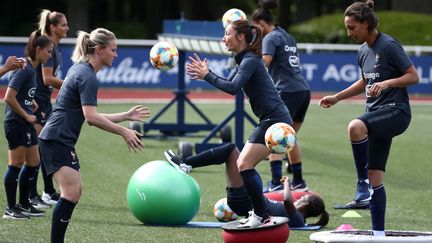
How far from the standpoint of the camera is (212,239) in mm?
9312

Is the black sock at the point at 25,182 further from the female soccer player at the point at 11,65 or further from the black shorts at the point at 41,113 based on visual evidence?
the female soccer player at the point at 11,65

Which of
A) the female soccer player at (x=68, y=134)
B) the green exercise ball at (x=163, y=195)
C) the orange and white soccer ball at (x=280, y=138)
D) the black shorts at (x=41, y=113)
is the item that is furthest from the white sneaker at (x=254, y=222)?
the black shorts at (x=41, y=113)

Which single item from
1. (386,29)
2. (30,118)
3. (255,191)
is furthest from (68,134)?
(386,29)

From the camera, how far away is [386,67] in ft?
30.5

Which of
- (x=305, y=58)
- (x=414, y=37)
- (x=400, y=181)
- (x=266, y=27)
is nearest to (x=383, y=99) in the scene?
(x=266, y=27)

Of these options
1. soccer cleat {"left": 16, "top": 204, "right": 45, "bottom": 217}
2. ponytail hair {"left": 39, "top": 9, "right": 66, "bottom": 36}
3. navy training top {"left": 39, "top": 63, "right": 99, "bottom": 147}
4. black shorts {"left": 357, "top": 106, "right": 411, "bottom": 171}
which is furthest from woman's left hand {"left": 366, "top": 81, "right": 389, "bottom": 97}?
ponytail hair {"left": 39, "top": 9, "right": 66, "bottom": 36}

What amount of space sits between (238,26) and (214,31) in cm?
618

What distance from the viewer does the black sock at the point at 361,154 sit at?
31.5ft

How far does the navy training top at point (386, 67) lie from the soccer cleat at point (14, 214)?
3.76 m

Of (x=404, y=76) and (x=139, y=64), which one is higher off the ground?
(x=404, y=76)

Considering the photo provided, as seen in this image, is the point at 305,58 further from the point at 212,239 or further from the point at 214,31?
the point at 212,239

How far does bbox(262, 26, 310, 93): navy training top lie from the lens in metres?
12.5

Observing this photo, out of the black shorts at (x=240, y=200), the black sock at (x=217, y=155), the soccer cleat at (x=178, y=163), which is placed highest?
the black sock at (x=217, y=155)

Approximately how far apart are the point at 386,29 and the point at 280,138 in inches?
1042
